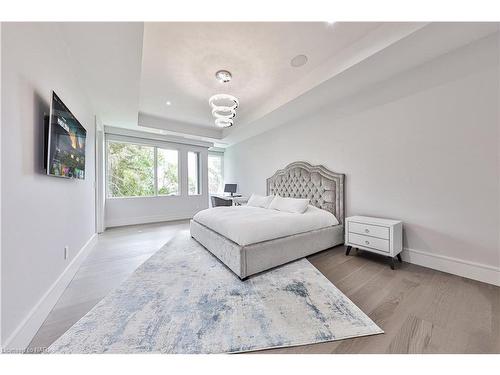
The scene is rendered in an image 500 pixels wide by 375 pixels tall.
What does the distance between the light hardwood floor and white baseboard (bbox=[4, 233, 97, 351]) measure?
0.05 metres

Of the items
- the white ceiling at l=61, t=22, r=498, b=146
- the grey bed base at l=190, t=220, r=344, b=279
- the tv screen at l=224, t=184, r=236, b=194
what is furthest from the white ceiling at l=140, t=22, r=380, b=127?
the tv screen at l=224, t=184, r=236, b=194

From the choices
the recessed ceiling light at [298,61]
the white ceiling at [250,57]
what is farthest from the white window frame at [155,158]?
the recessed ceiling light at [298,61]

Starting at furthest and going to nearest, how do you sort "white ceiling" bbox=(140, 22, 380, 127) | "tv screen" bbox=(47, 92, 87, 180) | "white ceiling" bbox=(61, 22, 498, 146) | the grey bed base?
1. the grey bed base
2. "white ceiling" bbox=(140, 22, 380, 127)
3. "white ceiling" bbox=(61, 22, 498, 146)
4. "tv screen" bbox=(47, 92, 87, 180)

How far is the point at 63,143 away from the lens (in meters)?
1.75

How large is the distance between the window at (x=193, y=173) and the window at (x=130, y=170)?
3.66 feet

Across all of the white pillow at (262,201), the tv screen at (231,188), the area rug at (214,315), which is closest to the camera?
the area rug at (214,315)

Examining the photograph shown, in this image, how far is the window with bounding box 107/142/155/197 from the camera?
197 inches

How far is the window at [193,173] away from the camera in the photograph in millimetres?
6227

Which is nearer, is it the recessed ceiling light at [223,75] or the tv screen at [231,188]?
the recessed ceiling light at [223,75]

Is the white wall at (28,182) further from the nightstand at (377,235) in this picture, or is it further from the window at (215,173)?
the window at (215,173)

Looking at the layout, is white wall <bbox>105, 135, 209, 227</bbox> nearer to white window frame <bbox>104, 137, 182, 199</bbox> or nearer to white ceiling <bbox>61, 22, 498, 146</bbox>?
white window frame <bbox>104, 137, 182, 199</bbox>

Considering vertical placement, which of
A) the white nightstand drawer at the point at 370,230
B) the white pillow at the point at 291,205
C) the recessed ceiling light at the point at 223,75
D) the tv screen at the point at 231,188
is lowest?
the white nightstand drawer at the point at 370,230

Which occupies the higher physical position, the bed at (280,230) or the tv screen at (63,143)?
the tv screen at (63,143)
